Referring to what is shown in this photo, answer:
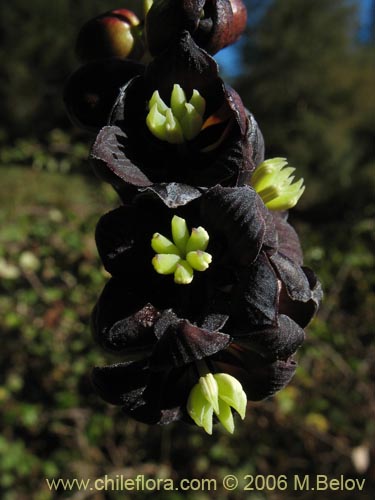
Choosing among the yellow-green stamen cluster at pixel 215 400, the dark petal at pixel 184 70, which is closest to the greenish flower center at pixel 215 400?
the yellow-green stamen cluster at pixel 215 400

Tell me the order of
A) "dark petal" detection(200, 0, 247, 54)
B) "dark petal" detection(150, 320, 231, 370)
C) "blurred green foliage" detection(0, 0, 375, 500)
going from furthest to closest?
"blurred green foliage" detection(0, 0, 375, 500), "dark petal" detection(200, 0, 247, 54), "dark petal" detection(150, 320, 231, 370)

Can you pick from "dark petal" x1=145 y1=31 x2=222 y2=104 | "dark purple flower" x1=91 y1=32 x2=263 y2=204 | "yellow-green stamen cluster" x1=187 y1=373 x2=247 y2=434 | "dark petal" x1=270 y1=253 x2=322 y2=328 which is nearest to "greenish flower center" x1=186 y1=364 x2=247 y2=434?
"yellow-green stamen cluster" x1=187 y1=373 x2=247 y2=434

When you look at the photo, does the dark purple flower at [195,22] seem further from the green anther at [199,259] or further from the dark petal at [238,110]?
the green anther at [199,259]

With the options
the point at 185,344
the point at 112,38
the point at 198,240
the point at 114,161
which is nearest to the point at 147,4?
the point at 112,38

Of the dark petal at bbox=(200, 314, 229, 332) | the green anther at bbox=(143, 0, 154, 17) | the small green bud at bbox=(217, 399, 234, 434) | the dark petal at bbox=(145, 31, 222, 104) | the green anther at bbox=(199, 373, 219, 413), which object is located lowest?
the small green bud at bbox=(217, 399, 234, 434)

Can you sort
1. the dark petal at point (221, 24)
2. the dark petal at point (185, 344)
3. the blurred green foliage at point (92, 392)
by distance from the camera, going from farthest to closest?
the blurred green foliage at point (92, 392)
the dark petal at point (221, 24)
the dark petal at point (185, 344)

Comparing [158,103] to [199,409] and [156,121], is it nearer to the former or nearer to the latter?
[156,121]

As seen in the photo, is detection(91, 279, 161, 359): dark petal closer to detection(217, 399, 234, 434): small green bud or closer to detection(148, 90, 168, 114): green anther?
detection(217, 399, 234, 434): small green bud
